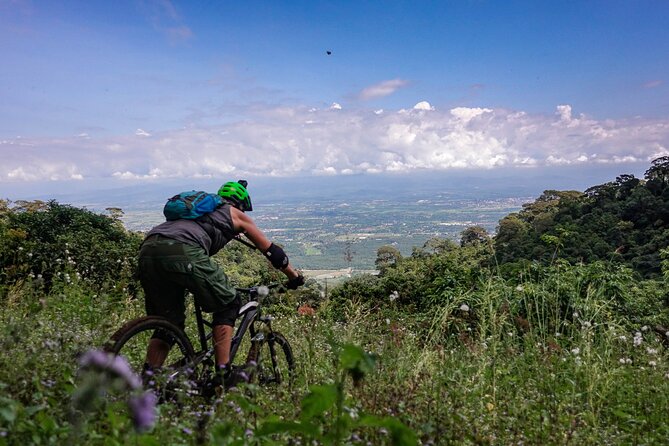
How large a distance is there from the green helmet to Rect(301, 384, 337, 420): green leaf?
9.29 ft

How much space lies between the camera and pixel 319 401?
1770mm

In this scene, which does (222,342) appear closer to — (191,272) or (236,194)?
(191,272)

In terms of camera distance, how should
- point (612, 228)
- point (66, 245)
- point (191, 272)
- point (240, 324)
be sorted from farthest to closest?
1. point (612, 228)
2. point (66, 245)
3. point (240, 324)
4. point (191, 272)

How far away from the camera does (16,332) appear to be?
7.24 ft

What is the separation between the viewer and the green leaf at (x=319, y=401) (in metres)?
1.75

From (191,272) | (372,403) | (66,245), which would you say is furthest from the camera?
(66,245)

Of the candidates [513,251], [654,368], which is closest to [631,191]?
[513,251]

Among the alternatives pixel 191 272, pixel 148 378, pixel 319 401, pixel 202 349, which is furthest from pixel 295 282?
pixel 319 401

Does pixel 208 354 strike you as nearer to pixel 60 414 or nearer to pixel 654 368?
pixel 60 414

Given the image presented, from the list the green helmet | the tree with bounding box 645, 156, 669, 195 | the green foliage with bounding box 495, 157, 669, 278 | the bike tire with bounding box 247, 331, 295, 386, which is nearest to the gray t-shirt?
the green helmet

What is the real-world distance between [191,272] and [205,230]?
1.31 ft

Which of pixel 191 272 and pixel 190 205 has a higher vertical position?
pixel 190 205

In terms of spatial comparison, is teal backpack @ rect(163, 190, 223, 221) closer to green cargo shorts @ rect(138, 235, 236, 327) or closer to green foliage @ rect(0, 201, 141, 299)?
green cargo shorts @ rect(138, 235, 236, 327)

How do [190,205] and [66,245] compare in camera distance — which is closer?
[190,205]
